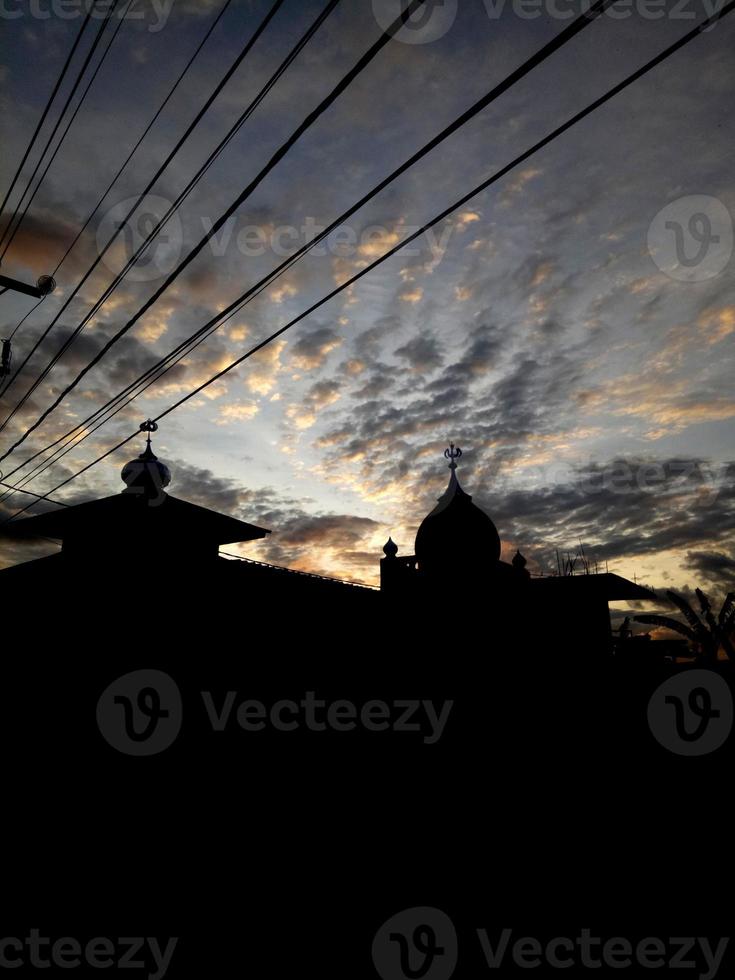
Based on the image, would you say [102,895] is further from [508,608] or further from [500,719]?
[508,608]

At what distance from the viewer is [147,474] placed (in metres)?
19.0

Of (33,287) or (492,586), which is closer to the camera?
(33,287)

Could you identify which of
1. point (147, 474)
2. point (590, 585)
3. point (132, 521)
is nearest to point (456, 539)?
point (590, 585)

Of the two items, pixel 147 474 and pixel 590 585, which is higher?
pixel 147 474

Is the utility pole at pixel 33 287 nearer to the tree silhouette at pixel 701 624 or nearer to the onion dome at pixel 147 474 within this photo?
the onion dome at pixel 147 474

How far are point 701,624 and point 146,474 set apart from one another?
29.0m

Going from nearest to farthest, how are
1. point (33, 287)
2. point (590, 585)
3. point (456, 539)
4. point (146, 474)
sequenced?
point (33, 287) → point (146, 474) → point (590, 585) → point (456, 539)

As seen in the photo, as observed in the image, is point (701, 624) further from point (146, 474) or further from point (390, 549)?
point (146, 474)

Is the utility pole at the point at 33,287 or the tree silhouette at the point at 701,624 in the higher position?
the utility pole at the point at 33,287

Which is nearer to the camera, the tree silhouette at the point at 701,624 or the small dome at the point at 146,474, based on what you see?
the small dome at the point at 146,474

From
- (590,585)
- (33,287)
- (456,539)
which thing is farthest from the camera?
(456,539)

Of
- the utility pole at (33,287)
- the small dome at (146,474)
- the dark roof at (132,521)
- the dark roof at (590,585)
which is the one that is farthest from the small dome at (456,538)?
the utility pole at (33,287)

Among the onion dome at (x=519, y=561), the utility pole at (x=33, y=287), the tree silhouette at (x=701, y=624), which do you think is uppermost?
the utility pole at (x=33, y=287)

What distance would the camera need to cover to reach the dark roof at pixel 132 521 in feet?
51.5
